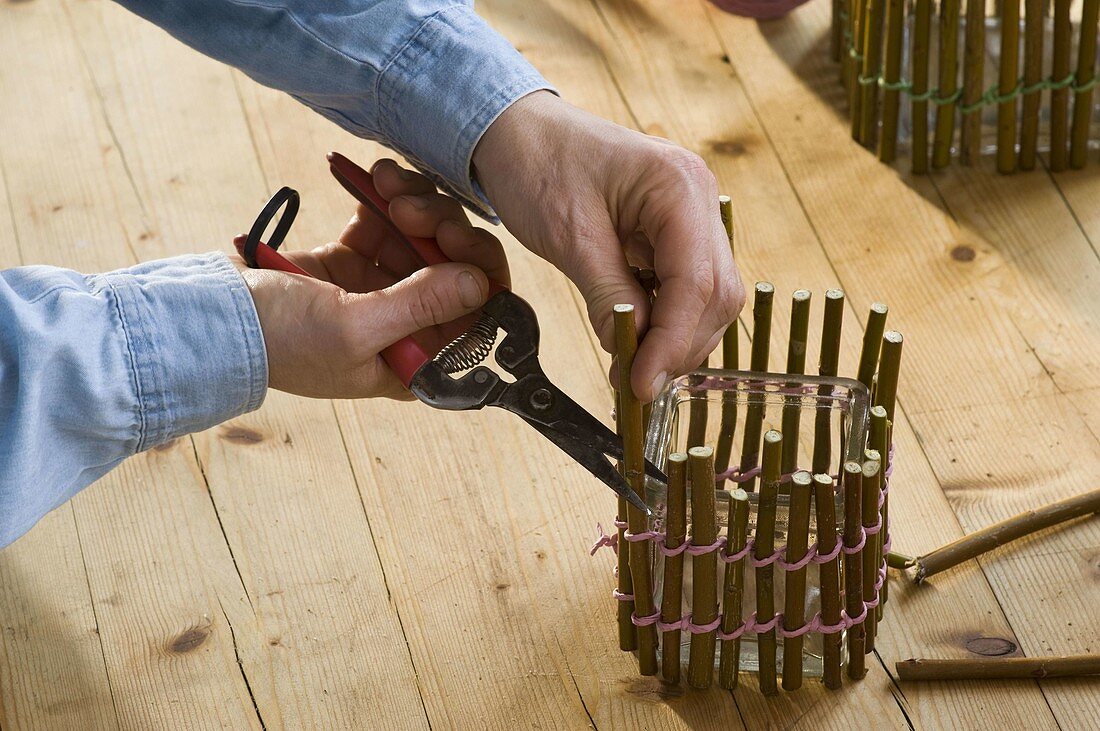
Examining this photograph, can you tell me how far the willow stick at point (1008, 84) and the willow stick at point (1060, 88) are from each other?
39 millimetres

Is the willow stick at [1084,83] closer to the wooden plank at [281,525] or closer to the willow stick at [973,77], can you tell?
the willow stick at [973,77]

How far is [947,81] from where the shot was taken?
1.24 meters

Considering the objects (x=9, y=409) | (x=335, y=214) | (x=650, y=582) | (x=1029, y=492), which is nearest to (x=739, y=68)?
(x=335, y=214)

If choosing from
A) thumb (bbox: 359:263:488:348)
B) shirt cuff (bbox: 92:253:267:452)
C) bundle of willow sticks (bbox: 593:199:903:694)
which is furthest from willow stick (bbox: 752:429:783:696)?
shirt cuff (bbox: 92:253:267:452)

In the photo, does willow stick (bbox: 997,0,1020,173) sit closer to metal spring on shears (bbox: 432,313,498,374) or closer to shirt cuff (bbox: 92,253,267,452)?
metal spring on shears (bbox: 432,313,498,374)

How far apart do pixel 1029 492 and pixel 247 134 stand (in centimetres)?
94

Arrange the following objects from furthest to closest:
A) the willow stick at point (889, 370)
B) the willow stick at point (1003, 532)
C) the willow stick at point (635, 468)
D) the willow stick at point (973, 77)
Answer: the willow stick at point (973, 77), the willow stick at point (1003, 532), the willow stick at point (889, 370), the willow stick at point (635, 468)

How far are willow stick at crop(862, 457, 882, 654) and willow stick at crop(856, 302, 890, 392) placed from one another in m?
0.10

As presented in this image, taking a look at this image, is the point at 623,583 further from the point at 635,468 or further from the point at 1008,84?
the point at 1008,84

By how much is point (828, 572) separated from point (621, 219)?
0.26m

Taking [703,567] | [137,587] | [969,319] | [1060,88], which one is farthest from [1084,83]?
[137,587]

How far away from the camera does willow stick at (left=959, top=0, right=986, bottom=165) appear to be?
119 cm

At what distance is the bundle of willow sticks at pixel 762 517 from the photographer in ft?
2.34

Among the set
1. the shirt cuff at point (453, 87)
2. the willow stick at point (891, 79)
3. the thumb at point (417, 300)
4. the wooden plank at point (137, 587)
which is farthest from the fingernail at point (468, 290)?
the willow stick at point (891, 79)
